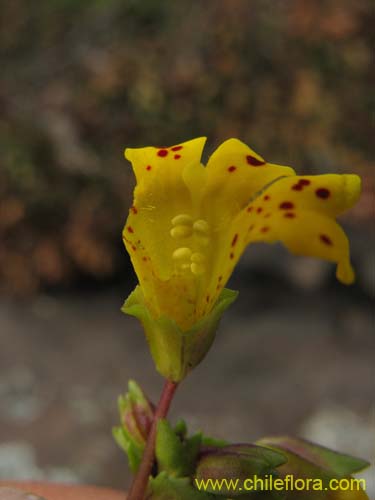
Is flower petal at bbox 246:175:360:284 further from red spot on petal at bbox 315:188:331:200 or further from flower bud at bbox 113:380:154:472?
flower bud at bbox 113:380:154:472

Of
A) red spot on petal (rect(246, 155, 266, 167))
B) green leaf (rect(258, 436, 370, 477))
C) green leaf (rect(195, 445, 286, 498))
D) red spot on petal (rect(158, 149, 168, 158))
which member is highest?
red spot on petal (rect(158, 149, 168, 158))

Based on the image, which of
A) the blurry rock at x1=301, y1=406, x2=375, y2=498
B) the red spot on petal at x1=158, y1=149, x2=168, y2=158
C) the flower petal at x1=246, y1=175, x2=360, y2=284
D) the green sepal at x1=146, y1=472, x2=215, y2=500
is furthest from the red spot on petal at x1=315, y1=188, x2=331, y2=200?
the blurry rock at x1=301, y1=406, x2=375, y2=498

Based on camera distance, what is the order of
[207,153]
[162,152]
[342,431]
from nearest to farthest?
1. [162,152]
2. [342,431]
3. [207,153]

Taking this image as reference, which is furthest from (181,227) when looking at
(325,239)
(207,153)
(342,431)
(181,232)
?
(207,153)

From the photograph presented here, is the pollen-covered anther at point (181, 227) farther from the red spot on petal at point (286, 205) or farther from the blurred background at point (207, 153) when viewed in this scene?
the blurred background at point (207, 153)

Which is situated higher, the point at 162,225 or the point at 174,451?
the point at 162,225

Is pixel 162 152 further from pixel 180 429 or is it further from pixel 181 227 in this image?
pixel 180 429

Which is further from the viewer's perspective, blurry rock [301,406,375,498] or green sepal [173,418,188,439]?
blurry rock [301,406,375,498]

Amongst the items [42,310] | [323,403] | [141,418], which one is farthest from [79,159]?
[141,418]

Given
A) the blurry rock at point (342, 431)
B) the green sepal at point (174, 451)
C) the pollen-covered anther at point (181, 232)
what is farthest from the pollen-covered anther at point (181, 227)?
the blurry rock at point (342, 431)
